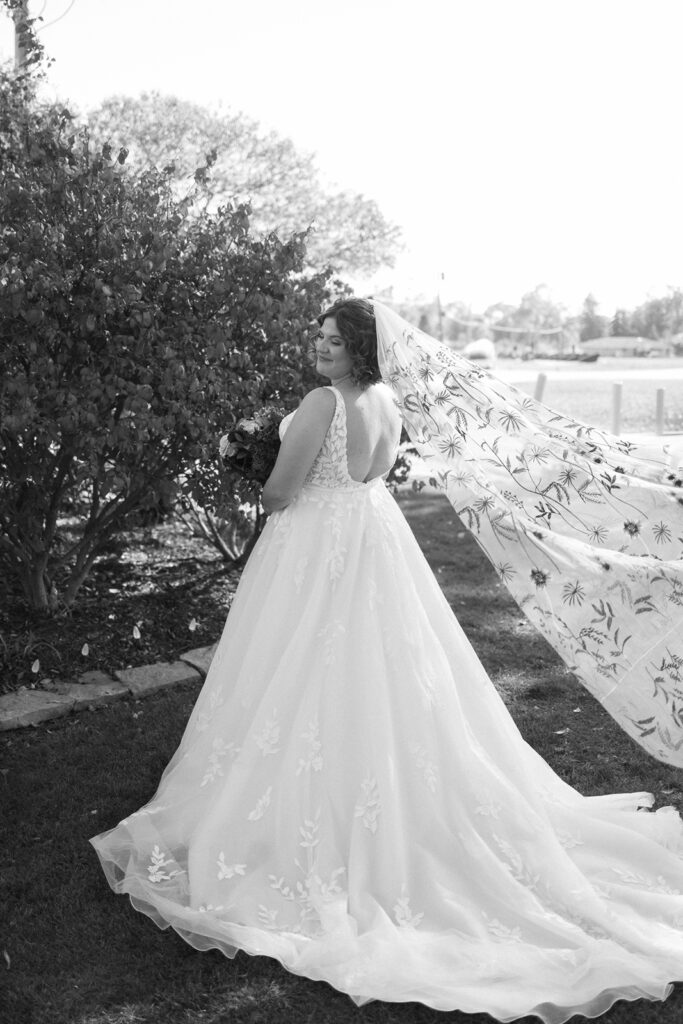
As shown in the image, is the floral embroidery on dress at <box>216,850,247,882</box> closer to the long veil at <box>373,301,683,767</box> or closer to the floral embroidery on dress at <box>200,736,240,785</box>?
the floral embroidery on dress at <box>200,736,240,785</box>

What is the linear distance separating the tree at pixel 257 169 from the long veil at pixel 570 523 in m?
14.8

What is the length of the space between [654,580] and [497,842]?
1.11m

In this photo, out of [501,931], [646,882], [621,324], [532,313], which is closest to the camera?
[501,931]

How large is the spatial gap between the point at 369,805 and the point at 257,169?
18.5m

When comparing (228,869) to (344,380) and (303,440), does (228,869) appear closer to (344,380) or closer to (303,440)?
(303,440)

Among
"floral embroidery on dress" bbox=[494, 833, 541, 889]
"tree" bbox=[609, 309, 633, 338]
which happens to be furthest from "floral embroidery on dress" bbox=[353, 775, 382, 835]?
"tree" bbox=[609, 309, 633, 338]

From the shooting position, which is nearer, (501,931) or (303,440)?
(501,931)

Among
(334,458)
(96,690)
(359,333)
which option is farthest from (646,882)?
(96,690)

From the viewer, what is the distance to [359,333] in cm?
357

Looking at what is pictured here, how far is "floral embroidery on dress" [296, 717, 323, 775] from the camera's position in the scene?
3.44m

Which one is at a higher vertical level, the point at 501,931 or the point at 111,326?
the point at 111,326

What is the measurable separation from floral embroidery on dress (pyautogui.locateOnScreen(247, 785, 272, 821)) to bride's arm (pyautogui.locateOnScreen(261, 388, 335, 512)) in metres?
1.10

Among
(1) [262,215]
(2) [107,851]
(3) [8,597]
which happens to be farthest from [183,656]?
(1) [262,215]

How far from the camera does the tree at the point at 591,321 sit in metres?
104
